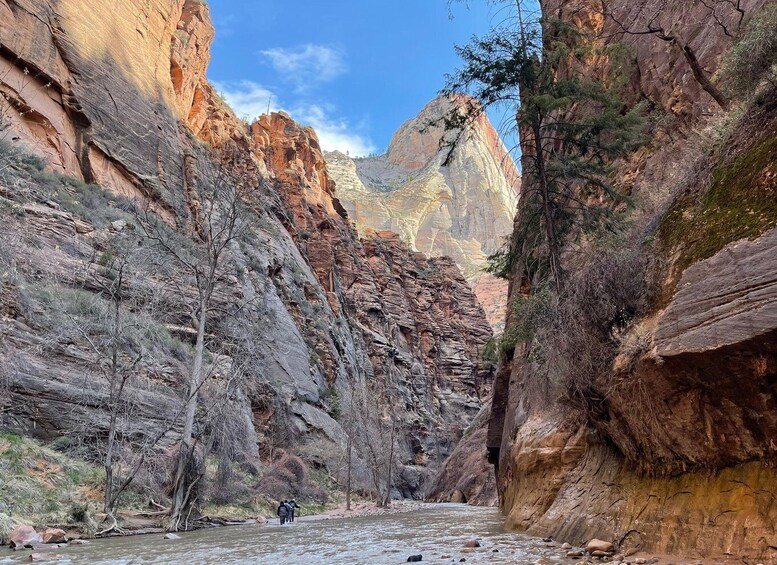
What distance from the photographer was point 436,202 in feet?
594

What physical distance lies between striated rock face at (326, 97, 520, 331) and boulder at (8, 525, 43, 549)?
479 ft

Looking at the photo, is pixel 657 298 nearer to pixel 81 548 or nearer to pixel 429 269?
pixel 81 548

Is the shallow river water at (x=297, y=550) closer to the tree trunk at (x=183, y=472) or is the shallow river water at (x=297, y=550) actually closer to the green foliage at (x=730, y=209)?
the tree trunk at (x=183, y=472)

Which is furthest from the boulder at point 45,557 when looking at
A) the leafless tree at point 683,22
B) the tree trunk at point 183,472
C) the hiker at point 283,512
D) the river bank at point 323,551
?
the leafless tree at point 683,22

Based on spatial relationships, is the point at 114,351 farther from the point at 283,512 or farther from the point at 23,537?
the point at 283,512

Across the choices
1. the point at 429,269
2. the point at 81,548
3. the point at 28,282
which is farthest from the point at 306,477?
the point at 429,269

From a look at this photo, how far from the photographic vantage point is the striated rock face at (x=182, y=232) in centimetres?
1608

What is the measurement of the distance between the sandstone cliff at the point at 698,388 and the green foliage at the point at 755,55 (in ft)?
2.03

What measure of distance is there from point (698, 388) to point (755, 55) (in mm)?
5094

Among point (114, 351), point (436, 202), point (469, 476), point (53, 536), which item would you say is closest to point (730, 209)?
point (53, 536)

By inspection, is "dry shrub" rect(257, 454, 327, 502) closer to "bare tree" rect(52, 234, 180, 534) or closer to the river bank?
"bare tree" rect(52, 234, 180, 534)

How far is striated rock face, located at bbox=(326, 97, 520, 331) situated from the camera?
16175 cm

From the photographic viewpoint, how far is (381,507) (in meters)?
29.5

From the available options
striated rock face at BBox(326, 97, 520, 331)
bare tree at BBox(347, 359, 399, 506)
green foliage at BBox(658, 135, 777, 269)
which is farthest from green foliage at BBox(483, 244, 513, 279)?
striated rock face at BBox(326, 97, 520, 331)
